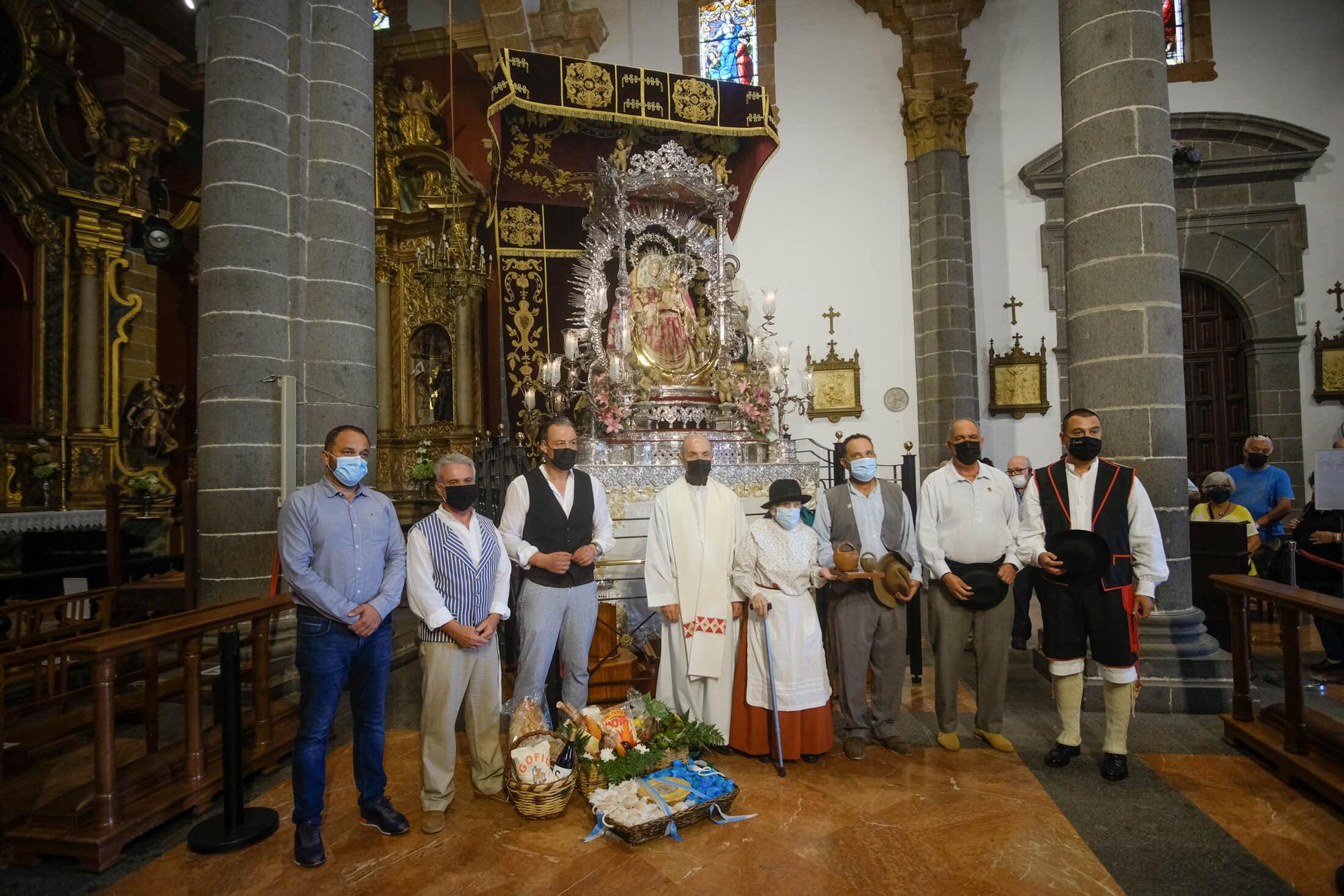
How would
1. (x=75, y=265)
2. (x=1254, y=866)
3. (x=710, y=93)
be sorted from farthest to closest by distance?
(x=75, y=265) → (x=710, y=93) → (x=1254, y=866)

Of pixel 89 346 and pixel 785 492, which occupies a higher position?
pixel 89 346

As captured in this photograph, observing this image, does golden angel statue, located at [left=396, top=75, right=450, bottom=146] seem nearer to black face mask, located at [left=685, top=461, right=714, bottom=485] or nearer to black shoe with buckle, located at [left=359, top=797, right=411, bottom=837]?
black face mask, located at [left=685, top=461, right=714, bottom=485]

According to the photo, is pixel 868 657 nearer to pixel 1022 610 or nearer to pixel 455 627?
pixel 455 627

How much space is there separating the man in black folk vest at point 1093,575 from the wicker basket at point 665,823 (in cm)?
198

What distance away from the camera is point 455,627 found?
141 inches

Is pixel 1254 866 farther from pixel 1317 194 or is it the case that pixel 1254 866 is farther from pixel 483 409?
pixel 1317 194

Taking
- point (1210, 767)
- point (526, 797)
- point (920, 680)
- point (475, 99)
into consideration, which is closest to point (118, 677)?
point (526, 797)

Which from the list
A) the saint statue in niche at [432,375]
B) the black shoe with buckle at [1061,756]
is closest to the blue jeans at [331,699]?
the black shoe with buckle at [1061,756]

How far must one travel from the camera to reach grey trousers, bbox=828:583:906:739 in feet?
14.4

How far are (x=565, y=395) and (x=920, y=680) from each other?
539 centimetres

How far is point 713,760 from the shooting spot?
431 cm

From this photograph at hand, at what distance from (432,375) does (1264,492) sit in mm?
11083

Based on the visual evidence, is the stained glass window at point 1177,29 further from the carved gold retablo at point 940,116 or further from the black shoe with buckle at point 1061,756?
the black shoe with buckle at point 1061,756

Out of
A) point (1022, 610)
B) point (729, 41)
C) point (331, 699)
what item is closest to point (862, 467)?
point (331, 699)
